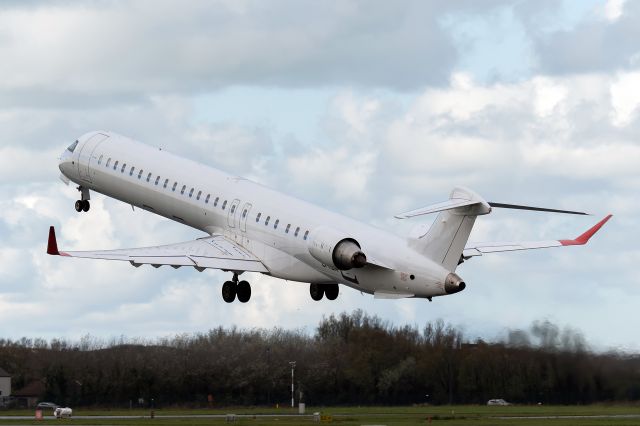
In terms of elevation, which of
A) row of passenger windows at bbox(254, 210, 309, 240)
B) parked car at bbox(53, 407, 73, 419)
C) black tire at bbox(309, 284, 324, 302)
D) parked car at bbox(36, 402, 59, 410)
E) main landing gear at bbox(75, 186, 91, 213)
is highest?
main landing gear at bbox(75, 186, 91, 213)

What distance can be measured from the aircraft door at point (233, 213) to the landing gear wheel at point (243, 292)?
93.0 inches

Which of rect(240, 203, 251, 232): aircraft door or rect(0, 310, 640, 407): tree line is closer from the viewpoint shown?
rect(240, 203, 251, 232): aircraft door

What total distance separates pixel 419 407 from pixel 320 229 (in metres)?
29.3

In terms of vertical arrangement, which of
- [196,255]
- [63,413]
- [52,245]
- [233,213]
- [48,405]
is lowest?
[63,413]

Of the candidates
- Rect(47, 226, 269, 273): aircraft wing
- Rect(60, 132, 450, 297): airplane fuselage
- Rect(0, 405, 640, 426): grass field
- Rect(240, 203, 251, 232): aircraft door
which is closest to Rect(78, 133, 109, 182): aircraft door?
Rect(60, 132, 450, 297): airplane fuselage

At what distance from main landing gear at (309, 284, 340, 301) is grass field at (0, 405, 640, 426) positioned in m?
6.13

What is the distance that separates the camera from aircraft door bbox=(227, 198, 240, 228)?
59.9m

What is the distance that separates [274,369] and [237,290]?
3132 centimetres

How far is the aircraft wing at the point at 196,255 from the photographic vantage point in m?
57.9

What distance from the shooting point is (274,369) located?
3597 inches

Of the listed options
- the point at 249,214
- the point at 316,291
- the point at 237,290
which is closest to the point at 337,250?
the point at 249,214

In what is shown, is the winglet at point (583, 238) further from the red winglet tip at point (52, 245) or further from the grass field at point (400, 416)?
the red winglet tip at point (52, 245)

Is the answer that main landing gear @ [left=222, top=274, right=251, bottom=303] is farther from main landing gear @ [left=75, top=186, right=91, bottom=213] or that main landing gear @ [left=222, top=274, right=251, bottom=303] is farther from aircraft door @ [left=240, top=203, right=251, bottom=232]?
main landing gear @ [left=75, top=186, right=91, bottom=213]

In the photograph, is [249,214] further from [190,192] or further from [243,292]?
[190,192]
